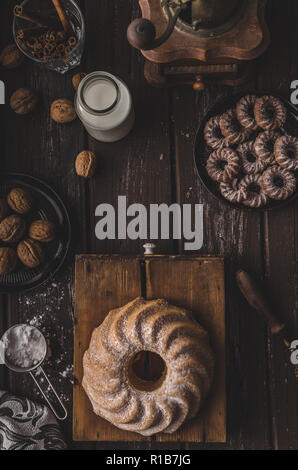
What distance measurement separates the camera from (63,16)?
1.20 meters

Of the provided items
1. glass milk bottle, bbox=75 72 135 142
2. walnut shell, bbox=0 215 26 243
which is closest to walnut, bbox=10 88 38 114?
glass milk bottle, bbox=75 72 135 142

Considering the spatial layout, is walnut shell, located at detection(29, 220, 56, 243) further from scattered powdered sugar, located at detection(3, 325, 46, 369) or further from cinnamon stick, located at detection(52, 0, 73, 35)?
cinnamon stick, located at detection(52, 0, 73, 35)

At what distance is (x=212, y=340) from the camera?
119cm

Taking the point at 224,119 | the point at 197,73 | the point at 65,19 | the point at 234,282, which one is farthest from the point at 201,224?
the point at 65,19

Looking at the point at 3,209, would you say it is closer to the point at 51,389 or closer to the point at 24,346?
the point at 24,346

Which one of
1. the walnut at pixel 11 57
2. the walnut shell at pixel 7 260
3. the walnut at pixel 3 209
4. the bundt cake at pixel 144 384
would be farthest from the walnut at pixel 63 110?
the bundt cake at pixel 144 384

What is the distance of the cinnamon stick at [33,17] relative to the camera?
117 cm

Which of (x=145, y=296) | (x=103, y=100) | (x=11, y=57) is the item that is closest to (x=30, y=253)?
(x=145, y=296)

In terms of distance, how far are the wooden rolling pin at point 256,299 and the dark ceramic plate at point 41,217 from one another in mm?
453

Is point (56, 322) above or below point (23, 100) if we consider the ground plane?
below

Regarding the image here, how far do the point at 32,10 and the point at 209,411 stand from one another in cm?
110

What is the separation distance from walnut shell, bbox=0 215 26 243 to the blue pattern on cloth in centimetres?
41

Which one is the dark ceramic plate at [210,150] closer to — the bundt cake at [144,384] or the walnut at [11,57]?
the bundt cake at [144,384]

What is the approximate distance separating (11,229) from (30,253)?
78mm
